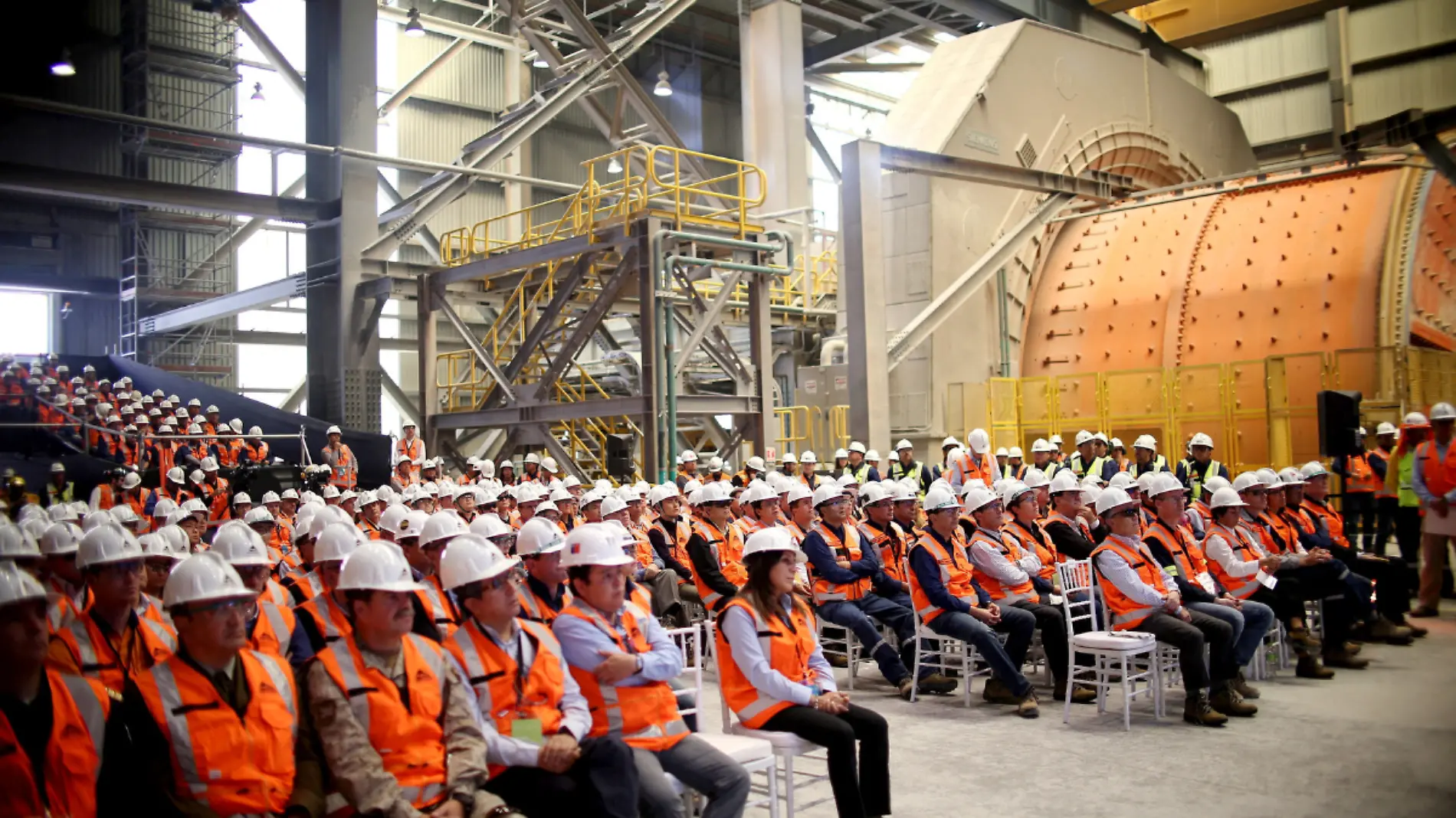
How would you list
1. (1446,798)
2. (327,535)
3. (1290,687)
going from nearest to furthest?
(1446,798) < (327,535) < (1290,687)

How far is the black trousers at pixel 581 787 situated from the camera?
156 inches

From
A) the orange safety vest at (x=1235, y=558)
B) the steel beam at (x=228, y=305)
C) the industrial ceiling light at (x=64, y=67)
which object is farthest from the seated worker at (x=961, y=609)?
the steel beam at (x=228, y=305)

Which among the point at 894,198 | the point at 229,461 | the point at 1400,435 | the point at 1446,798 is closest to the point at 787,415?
the point at 894,198

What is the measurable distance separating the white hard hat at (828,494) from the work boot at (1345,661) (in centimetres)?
408

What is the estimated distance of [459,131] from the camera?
102 feet

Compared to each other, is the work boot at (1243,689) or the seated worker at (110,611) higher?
the seated worker at (110,611)

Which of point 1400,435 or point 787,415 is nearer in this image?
point 1400,435

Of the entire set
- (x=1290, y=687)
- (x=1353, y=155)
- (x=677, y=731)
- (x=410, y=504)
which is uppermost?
(x=1353, y=155)

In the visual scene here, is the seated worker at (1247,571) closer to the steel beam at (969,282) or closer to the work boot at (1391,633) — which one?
the work boot at (1391,633)

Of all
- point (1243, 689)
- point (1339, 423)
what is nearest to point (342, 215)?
point (1339, 423)

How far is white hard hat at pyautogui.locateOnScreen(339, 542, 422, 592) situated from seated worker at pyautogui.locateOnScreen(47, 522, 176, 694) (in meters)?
1.29

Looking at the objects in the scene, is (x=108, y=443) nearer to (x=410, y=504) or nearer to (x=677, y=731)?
(x=410, y=504)

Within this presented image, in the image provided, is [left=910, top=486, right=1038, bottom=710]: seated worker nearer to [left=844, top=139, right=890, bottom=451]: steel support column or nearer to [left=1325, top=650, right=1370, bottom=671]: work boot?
[left=1325, top=650, right=1370, bottom=671]: work boot

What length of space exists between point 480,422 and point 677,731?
15078 mm
